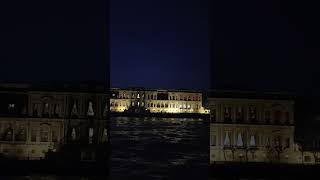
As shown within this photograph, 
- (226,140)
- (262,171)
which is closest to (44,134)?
(226,140)

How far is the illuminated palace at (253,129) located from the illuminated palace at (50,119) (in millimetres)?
721

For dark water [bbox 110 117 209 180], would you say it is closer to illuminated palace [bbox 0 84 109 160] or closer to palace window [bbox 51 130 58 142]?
illuminated palace [bbox 0 84 109 160]

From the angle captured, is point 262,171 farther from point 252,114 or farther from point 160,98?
point 160,98

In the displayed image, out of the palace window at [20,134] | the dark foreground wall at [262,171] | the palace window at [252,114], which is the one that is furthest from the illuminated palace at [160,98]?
the palace window at [20,134]

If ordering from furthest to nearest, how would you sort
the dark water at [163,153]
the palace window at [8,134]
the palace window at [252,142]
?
the dark water at [163,153], the palace window at [252,142], the palace window at [8,134]

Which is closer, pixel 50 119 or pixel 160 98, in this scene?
pixel 50 119

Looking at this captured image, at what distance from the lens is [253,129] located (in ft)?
9.26

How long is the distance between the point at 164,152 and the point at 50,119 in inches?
74.8

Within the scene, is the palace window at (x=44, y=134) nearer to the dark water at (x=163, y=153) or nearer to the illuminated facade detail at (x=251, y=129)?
the dark water at (x=163, y=153)

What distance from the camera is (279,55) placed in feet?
9.44

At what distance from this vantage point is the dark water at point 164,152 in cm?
299

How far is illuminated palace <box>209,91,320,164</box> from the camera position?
9.10 ft

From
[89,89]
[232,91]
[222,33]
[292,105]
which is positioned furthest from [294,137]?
[89,89]

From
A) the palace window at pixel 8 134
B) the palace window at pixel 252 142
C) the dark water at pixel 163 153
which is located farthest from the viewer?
the dark water at pixel 163 153
